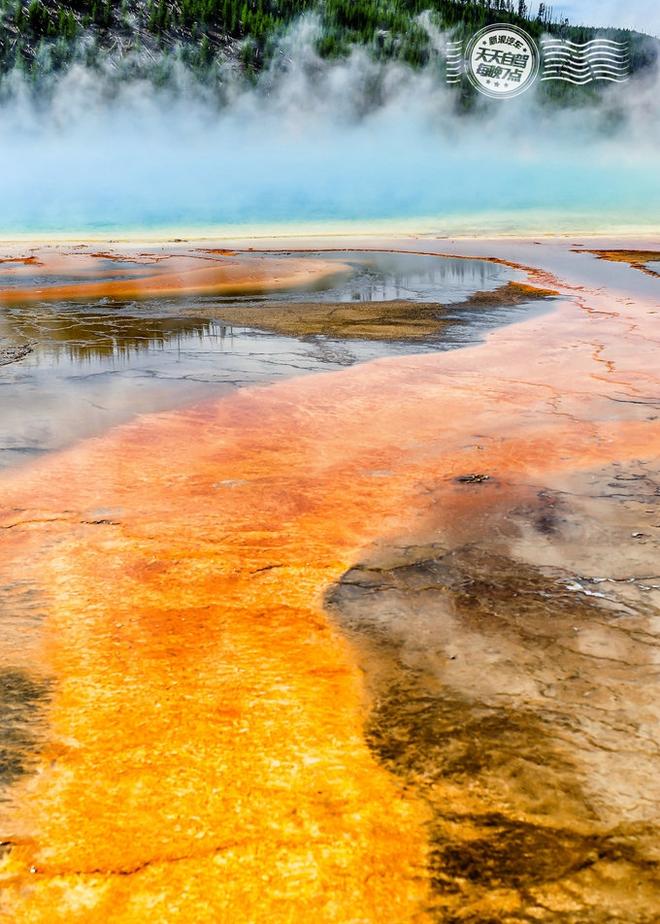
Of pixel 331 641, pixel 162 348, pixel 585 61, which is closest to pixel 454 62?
pixel 585 61

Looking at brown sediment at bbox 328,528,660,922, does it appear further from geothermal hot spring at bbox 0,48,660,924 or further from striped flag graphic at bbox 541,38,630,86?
striped flag graphic at bbox 541,38,630,86

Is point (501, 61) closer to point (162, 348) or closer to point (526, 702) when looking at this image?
point (162, 348)

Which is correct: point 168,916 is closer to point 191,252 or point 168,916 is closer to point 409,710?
point 409,710

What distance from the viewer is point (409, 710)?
2100 mm

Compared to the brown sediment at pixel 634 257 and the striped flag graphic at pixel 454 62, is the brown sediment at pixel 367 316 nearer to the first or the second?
the brown sediment at pixel 634 257

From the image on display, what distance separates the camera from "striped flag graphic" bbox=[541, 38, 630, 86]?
254 ft

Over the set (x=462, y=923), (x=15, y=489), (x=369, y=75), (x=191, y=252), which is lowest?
(x=462, y=923)

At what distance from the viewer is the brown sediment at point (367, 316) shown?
7941 millimetres

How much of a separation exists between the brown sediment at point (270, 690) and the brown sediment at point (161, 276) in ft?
23.7

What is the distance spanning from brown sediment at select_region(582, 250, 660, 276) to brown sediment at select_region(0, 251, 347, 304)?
539 cm

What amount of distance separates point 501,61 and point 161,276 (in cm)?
7454

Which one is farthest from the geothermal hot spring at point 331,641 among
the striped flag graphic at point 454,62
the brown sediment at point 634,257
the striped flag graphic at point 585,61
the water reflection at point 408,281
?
the striped flag graphic at point 585,61

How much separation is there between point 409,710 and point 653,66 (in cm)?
10119

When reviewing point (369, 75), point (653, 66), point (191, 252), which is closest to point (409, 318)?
point (191, 252)
